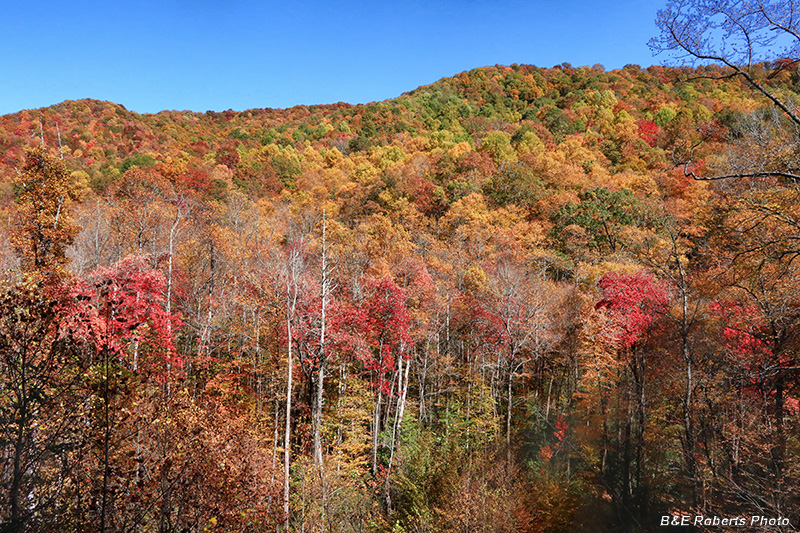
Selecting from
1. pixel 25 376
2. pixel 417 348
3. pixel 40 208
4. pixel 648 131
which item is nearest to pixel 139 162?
pixel 40 208

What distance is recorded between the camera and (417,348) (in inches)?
922

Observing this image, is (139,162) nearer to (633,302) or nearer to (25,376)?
(25,376)

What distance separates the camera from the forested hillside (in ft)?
25.3

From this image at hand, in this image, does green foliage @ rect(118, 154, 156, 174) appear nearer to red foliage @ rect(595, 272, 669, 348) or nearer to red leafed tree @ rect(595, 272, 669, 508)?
red foliage @ rect(595, 272, 669, 348)

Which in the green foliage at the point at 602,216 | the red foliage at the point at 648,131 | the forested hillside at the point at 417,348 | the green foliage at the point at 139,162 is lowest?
the forested hillside at the point at 417,348

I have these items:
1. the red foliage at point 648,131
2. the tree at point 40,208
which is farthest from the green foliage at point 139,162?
the red foliage at point 648,131

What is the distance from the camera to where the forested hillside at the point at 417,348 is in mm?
7699

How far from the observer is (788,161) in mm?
5891

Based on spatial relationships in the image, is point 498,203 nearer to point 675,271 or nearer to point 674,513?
point 675,271

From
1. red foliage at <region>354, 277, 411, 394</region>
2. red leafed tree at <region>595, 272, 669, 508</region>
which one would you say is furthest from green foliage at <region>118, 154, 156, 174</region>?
red leafed tree at <region>595, 272, 669, 508</region>

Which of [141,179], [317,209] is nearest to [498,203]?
[317,209]

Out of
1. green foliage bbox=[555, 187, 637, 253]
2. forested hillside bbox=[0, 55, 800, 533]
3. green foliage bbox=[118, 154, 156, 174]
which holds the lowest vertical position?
forested hillside bbox=[0, 55, 800, 533]

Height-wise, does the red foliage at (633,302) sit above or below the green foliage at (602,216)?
below

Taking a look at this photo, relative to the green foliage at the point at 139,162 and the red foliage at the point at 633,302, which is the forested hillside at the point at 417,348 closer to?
the red foliage at the point at 633,302
